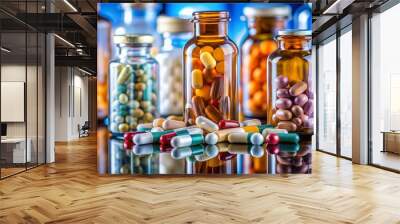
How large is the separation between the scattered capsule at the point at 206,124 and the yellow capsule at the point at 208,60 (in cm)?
70

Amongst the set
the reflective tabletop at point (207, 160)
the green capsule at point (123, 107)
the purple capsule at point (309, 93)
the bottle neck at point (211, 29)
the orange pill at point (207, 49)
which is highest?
the bottle neck at point (211, 29)

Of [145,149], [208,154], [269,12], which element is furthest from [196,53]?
[145,149]

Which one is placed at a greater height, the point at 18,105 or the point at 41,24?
the point at 41,24

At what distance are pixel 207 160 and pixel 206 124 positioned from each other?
0.50m

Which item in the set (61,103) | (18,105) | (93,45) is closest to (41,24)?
(18,105)

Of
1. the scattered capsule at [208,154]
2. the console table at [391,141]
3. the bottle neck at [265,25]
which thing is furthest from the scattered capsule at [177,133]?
the console table at [391,141]

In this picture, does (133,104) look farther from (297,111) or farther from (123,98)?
(297,111)

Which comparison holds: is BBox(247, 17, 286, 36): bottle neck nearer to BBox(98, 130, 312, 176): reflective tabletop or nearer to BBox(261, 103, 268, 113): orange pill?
BBox(261, 103, 268, 113): orange pill

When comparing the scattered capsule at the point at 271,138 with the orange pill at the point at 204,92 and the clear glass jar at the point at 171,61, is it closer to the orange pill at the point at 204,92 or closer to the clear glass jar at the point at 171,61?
the orange pill at the point at 204,92

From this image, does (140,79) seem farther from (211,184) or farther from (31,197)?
(31,197)

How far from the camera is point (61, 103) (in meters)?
14.0

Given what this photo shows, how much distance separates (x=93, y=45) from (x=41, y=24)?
5.65m

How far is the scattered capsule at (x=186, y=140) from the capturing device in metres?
5.42

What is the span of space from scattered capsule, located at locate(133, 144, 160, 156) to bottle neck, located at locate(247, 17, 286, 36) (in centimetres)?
204
